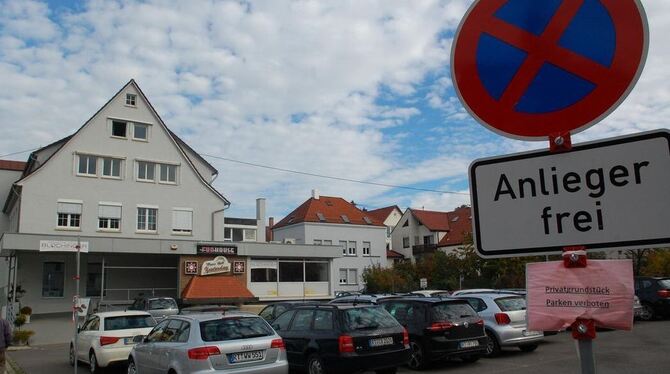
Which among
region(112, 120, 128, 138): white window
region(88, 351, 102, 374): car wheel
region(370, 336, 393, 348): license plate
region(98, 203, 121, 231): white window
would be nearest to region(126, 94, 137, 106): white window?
region(112, 120, 128, 138): white window

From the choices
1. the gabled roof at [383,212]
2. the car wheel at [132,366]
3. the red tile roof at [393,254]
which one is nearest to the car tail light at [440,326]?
the car wheel at [132,366]

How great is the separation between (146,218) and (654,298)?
31686 mm

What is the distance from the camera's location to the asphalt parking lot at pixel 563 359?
1369cm

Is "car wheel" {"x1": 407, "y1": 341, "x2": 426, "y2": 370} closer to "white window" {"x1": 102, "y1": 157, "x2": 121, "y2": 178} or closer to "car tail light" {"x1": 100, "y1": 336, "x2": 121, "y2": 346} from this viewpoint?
"car tail light" {"x1": 100, "y1": 336, "x2": 121, "y2": 346}

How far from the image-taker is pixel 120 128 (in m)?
41.5

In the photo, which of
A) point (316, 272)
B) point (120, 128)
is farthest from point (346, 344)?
point (120, 128)

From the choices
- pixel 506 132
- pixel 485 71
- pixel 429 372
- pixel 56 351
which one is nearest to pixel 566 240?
pixel 506 132

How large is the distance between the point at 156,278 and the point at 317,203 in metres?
28.3

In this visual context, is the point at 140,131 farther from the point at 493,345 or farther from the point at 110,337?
the point at 493,345

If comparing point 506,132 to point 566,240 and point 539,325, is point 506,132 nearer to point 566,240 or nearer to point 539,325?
point 566,240

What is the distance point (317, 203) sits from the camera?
66.9 m

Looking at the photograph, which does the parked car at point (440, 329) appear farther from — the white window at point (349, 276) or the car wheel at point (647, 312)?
the white window at point (349, 276)

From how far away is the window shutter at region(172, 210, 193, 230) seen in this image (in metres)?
42.6

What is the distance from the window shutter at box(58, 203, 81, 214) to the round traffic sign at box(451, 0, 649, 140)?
131 feet
